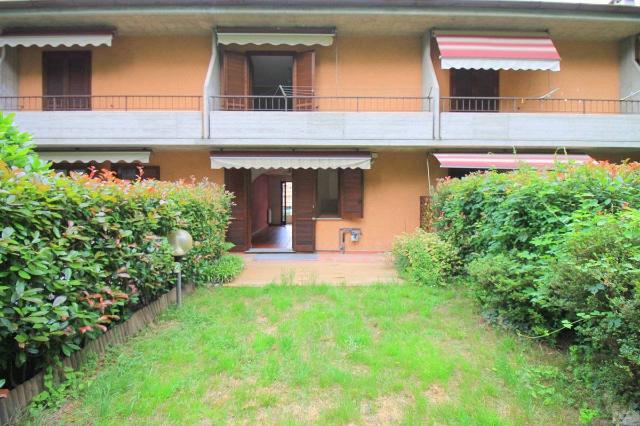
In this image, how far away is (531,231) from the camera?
15.4ft

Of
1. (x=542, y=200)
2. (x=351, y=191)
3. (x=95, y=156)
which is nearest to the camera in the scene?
(x=542, y=200)

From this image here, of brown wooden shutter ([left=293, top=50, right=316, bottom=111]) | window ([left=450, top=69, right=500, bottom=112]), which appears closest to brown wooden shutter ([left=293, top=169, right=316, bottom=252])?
brown wooden shutter ([left=293, top=50, right=316, bottom=111])

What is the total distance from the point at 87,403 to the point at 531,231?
5.11 metres

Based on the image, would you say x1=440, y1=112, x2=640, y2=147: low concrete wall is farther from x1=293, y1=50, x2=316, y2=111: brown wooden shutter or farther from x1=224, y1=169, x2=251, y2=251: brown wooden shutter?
x1=224, y1=169, x2=251, y2=251: brown wooden shutter

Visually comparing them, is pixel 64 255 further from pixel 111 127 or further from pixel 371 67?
pixel 371 67

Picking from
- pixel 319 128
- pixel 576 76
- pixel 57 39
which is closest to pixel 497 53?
pixel 576 76

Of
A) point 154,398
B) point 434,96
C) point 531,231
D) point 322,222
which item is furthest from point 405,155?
point 154,398

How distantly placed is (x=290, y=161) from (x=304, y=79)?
10.1 feet

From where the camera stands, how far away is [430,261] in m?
7.12

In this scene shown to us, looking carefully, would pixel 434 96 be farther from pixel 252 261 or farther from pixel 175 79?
pixel 175 79

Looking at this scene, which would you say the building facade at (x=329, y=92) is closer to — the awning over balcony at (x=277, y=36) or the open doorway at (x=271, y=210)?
the awning over balcony at (x=277, y=36)

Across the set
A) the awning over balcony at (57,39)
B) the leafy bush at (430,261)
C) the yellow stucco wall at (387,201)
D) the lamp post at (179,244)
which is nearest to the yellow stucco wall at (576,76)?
the yellow stucco wall at (387,201)

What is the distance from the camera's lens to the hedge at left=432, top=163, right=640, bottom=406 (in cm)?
266

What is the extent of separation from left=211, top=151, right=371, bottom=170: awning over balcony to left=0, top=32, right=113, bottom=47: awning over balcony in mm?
4881
